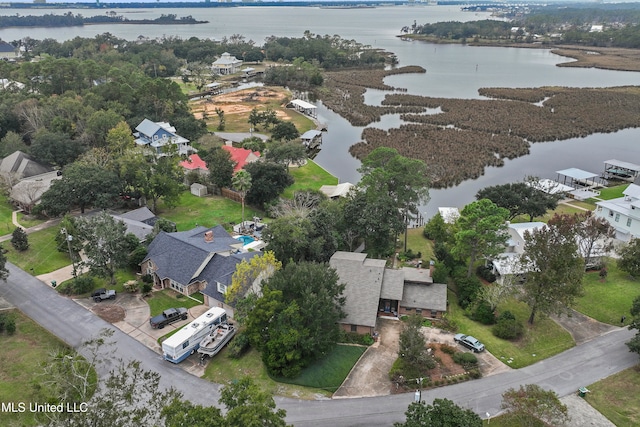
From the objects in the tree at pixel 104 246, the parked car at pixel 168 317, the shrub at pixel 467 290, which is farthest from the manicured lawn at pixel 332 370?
the tree at pixel 104 246

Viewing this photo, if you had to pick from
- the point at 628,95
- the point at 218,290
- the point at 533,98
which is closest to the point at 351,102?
the point at 533,98

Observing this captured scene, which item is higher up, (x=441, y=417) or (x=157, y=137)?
(x=441, y=417)

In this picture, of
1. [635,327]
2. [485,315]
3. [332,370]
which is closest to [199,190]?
[332,370]

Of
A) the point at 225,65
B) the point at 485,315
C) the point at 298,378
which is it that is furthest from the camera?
the point at 225,65

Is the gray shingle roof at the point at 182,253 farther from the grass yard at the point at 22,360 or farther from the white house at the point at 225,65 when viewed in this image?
the white house at the point at 225,65

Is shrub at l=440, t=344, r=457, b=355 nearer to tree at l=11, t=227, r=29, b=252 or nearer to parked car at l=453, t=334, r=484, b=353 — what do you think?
parked car at l=453, t=334, r=484, b=353

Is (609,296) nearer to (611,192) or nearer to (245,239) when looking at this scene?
(611,192)

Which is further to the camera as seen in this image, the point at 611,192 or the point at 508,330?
the point at 611,192
